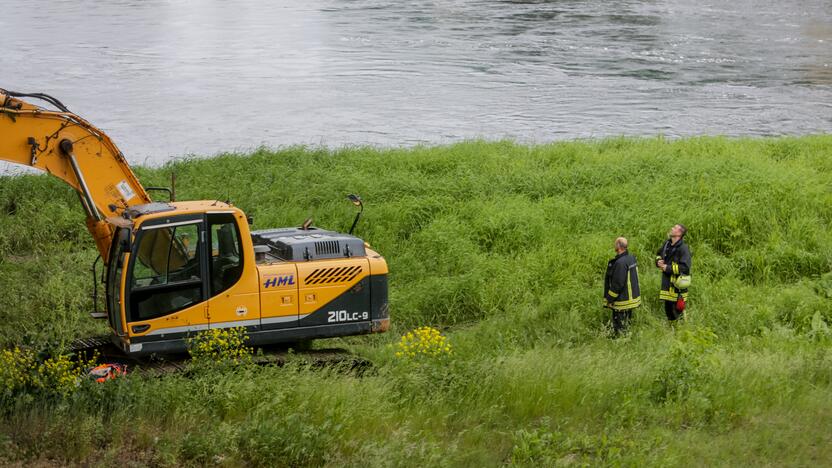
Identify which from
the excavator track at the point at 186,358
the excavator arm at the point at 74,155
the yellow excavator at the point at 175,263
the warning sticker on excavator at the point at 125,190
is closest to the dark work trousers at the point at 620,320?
the yellow excavator at the point at 175,263

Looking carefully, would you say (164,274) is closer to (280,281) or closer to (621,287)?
(280,281)

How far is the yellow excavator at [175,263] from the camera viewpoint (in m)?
10.1

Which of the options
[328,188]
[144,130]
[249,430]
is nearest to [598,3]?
[144,130]

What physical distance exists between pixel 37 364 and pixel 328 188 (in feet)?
31.0

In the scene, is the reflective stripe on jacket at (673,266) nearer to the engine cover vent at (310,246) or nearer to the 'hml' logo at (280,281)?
the engine cover vent at (310,246)

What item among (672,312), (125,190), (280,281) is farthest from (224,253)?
(672,312)

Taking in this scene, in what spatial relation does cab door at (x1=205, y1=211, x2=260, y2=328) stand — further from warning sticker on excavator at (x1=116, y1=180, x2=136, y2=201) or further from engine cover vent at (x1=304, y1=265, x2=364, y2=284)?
warning sticker on excavator at (x1=116, y1=180, x2=136, y2=201)

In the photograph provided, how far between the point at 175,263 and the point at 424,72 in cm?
2159

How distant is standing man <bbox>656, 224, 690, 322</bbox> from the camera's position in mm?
12664

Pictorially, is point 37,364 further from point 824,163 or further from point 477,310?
point 824,163

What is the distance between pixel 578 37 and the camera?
37062 millimetres

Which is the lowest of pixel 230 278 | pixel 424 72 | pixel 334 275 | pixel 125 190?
pixel 424 72

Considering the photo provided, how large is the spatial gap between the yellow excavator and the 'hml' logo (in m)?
0.01

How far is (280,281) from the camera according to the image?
10578 mm
